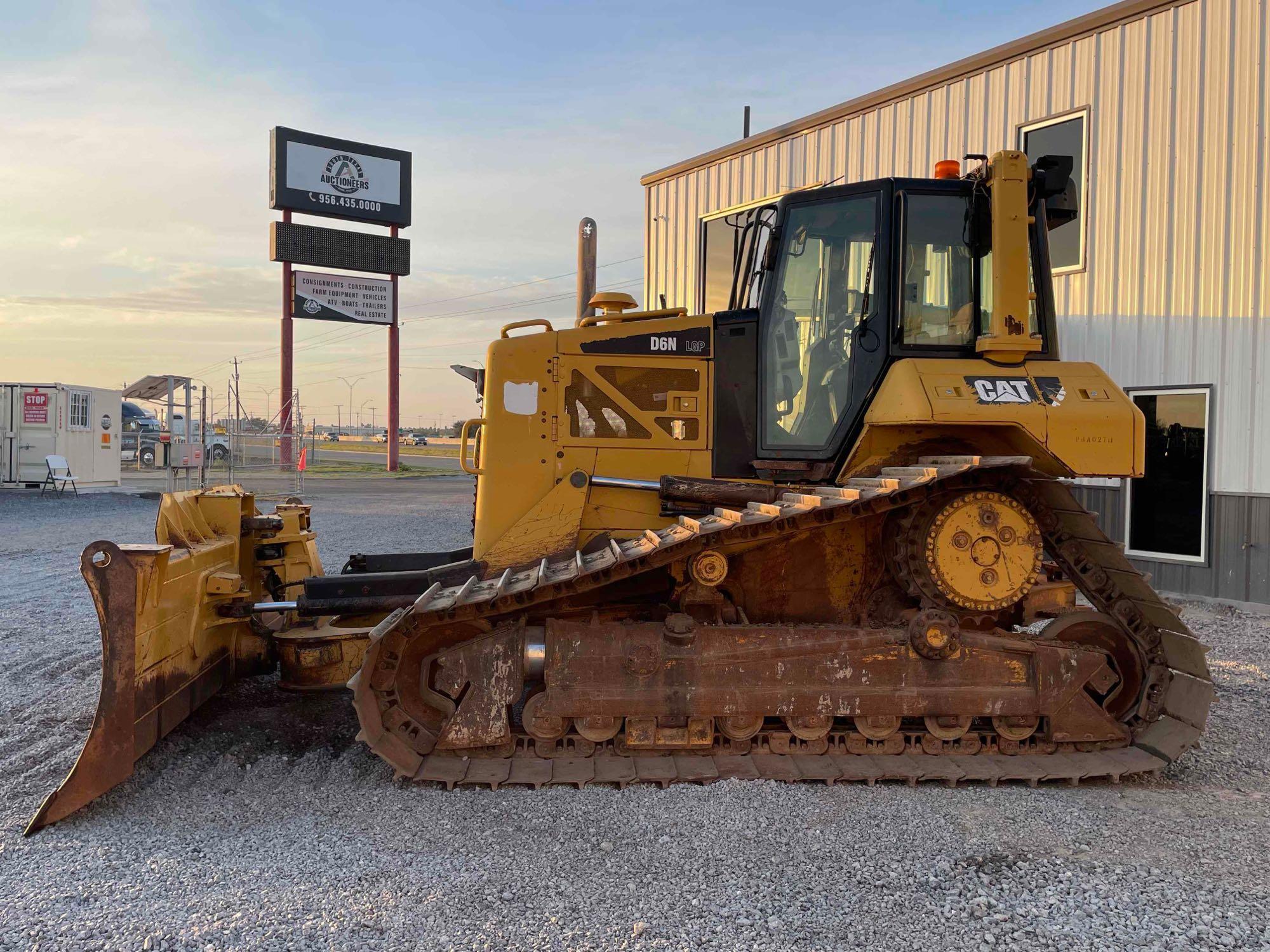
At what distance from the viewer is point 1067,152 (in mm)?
10070

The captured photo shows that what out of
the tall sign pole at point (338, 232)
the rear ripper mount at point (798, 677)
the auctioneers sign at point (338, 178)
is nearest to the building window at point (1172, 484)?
the rear ripper mount at point (798, 677)

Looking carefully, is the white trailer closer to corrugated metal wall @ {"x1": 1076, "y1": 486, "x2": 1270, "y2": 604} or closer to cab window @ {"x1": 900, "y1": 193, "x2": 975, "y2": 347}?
cab window @ {"x1": 900, "y1": 193, "x2": 975, "y2": 347}

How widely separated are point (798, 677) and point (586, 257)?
4.97 metres

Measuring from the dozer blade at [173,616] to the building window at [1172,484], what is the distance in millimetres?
8706

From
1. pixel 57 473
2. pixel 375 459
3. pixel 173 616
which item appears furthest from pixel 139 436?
pixel 173 616

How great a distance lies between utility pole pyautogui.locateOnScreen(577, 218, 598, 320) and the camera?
8.11 m

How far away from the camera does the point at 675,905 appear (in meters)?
3.10

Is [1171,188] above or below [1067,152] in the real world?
below

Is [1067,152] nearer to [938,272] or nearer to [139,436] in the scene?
[938,272]

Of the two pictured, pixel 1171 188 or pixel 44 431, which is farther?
pixel 44 431

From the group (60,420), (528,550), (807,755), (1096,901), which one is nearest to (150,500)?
(60,420)

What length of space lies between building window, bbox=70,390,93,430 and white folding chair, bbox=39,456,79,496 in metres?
1.00

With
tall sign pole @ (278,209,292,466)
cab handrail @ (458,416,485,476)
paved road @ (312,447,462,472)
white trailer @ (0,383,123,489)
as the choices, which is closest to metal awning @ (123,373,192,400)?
white trailer @ (0,383,123,489)

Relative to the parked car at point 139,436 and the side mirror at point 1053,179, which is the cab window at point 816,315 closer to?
the side mirror at point 1053,179
